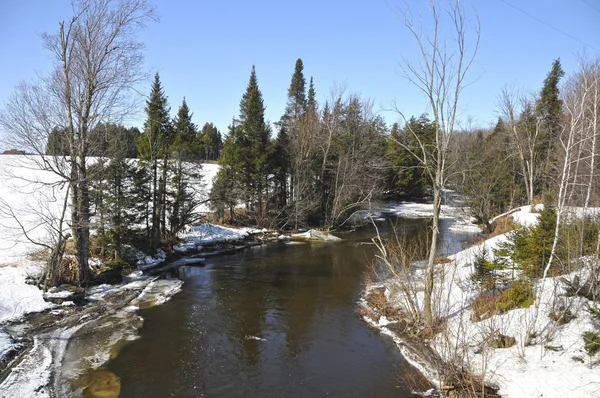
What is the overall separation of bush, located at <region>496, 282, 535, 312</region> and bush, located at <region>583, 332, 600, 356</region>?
1904mm

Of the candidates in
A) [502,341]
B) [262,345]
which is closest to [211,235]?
[262,345]

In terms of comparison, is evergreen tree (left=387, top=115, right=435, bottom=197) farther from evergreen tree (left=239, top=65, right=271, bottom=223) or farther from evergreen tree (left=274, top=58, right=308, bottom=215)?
evergreen tree (left=239, top=65, right=271, bottom=223)

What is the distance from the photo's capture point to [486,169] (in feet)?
105

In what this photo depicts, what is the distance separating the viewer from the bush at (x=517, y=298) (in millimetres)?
9961

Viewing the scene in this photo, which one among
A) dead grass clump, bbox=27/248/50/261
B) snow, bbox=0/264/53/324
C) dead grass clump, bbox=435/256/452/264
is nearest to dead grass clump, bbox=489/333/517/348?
dead grass clump, bbox=435/256/452/264

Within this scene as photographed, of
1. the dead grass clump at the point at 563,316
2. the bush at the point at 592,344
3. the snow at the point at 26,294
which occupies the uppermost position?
the dead grass clump at the point at 563,316

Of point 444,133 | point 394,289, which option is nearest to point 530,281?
point 394,289

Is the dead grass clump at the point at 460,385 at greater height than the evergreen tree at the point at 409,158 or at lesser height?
lesser

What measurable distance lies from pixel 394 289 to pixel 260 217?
2124 cm

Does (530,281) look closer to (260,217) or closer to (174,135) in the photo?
(174,135)

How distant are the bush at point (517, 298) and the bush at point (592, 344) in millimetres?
1904

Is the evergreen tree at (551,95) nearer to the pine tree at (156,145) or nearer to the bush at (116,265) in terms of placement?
the pine tree at (156,145)

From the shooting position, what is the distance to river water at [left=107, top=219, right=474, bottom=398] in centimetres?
873

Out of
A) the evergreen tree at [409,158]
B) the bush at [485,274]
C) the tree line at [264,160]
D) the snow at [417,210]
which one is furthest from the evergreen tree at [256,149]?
the evergreen tree at [409,158]
